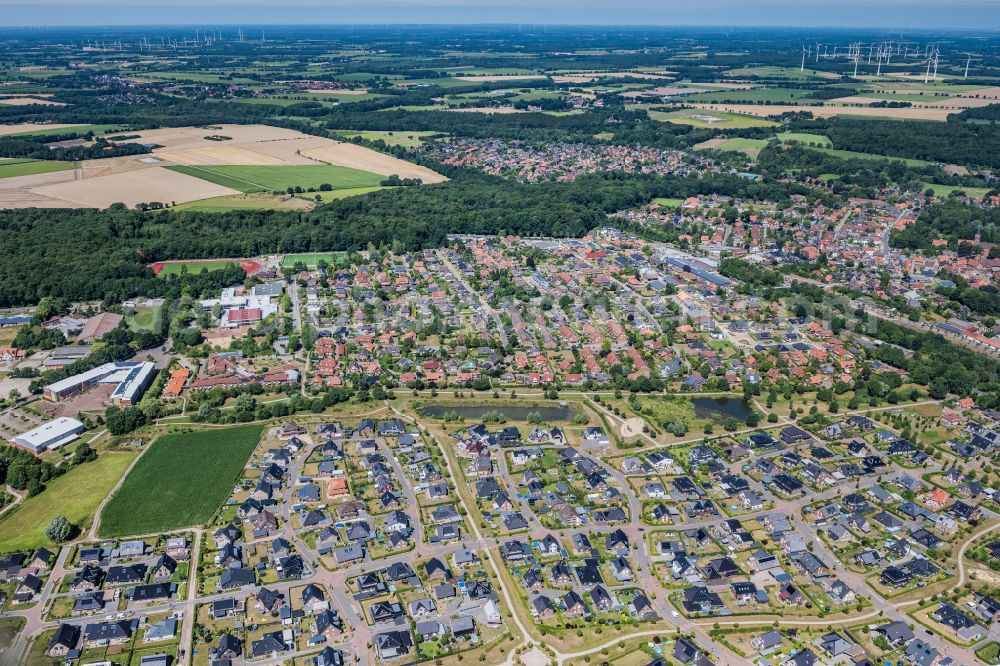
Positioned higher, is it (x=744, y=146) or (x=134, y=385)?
(x=744, y=146)

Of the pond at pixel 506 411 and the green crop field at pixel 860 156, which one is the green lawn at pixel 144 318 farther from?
the green crop field at pixel 860 156

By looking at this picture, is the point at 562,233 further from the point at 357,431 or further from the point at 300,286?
the point at 357,431

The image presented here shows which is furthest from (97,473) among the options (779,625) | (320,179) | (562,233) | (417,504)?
(320,179)

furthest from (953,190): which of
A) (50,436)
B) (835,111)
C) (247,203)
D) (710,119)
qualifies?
(50,436)

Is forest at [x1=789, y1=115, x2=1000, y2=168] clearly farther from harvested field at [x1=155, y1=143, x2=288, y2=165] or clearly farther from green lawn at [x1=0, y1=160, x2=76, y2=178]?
green lawn at [x1=0, y1=160, x2=76, y2=178]

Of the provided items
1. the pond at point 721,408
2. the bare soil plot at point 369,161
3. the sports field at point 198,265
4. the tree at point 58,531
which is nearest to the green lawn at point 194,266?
the sports field at point 198,265

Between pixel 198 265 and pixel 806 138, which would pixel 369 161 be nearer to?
pixel 198 265
